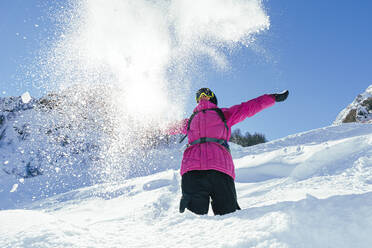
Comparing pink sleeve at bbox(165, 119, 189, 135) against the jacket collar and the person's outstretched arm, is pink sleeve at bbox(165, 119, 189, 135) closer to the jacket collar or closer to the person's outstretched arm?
the jacket collar

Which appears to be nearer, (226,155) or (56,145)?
(226,155)

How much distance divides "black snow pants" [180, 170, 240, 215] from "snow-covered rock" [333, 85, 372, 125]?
16981 mm

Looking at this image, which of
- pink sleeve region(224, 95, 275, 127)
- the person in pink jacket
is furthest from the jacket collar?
pink sleeve region(224, 95, 275, 127)

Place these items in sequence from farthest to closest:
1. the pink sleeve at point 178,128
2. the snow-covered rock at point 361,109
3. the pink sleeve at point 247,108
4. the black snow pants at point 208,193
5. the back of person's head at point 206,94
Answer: the snow-covered rock at point 361,109
the pink sleeve at point 178,128
the back of person's head at point 206,94
the pink sleeve at point 247,108
the black snow pants at point 208,193

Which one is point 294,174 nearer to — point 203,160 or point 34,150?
point 203,160

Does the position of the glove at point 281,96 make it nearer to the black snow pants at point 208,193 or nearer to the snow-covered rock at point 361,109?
the black snow pants at point 208,193

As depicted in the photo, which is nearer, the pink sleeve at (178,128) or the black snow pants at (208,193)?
the black snow pants at (208,193)

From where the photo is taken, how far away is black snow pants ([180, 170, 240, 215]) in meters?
2.55

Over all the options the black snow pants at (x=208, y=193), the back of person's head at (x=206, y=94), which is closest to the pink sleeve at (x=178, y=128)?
the back of person's head at (x=206, y=94)

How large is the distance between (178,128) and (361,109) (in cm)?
1777

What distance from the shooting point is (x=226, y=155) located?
2.79 m

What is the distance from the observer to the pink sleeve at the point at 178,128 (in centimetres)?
382

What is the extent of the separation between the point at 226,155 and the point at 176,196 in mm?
2557

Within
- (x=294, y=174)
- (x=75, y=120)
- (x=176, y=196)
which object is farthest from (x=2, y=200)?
(x=75, y=120)
